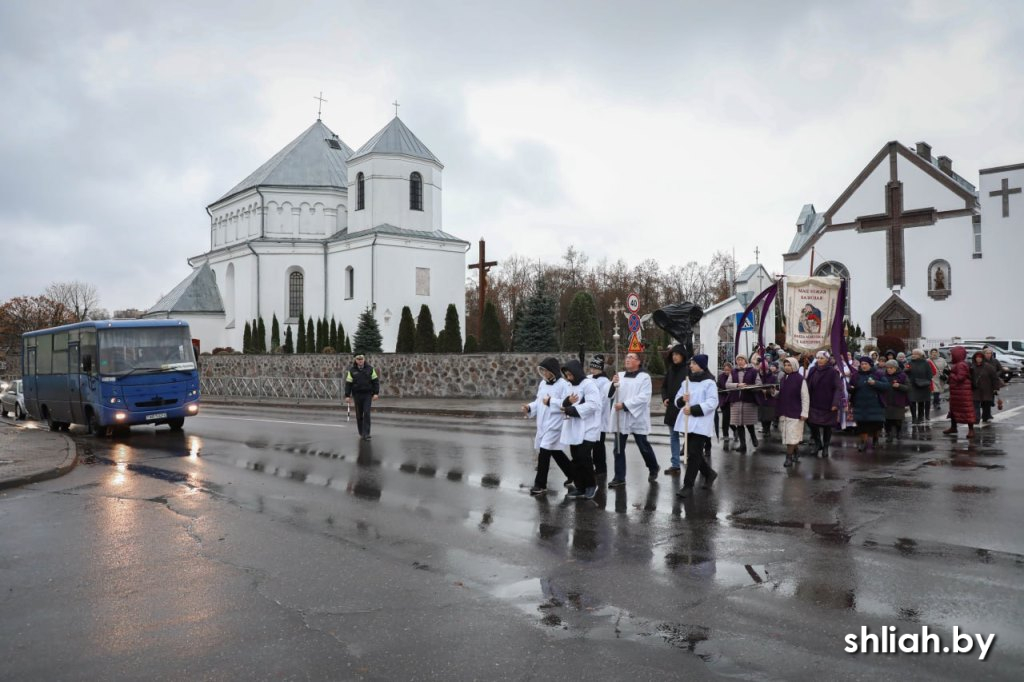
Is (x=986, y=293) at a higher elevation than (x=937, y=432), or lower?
higher

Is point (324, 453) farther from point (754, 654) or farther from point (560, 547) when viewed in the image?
point (754, 654)

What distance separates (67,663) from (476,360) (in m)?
24.2

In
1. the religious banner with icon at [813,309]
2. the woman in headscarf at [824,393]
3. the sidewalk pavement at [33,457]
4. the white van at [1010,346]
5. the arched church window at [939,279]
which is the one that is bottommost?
the sidewalk pavement at [33,457]

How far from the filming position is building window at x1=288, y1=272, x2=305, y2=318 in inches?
1886

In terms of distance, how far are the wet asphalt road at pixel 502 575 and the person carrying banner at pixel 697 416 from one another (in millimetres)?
379

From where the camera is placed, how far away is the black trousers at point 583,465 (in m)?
8.89

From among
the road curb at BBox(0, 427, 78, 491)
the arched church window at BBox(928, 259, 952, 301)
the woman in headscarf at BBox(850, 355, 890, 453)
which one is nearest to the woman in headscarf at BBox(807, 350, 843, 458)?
the woman in headscarf at BBox(850, 355, 890, 453)

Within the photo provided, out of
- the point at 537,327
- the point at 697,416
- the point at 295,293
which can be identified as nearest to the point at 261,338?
the point at 295,293

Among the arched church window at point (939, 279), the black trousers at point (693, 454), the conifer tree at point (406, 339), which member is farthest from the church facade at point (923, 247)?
the black trousers at point (693, 454)

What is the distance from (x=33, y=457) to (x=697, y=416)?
35.2ft

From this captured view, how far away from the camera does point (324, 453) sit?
13289 mm

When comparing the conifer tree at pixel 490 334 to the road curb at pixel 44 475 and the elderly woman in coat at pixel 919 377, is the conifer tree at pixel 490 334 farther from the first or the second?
the road curb at pixel 44 475

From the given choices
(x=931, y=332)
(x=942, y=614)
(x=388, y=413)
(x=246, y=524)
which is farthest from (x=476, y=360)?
(x=931, y=332)

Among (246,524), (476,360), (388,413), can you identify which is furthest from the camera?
(476,360)
